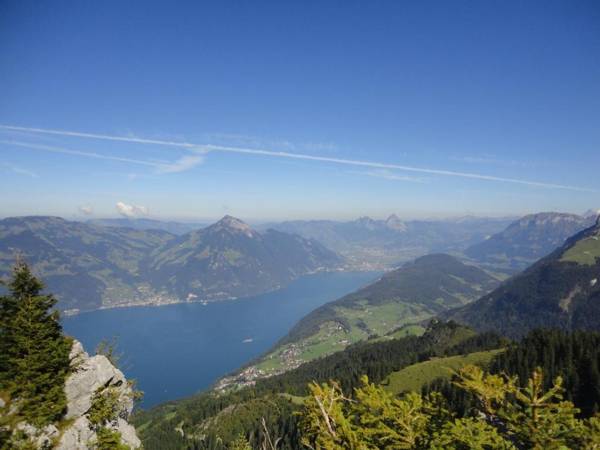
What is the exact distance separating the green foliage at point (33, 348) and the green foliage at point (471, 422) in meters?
15.4

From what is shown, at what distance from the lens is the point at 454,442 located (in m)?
14.4

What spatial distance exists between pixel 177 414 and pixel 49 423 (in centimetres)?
14036

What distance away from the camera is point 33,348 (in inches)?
851

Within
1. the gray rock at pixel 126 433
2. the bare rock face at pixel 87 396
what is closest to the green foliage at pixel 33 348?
the bare rock face at pixel 87 396

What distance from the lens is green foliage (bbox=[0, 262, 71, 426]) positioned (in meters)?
20.3

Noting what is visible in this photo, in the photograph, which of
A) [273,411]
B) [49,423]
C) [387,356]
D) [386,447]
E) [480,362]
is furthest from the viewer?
[387,356]

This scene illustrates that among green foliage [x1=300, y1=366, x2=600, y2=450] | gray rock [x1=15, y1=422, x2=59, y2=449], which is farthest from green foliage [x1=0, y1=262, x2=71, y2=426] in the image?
green foliage [x1=300, y1=366, x2=600, y2=450]

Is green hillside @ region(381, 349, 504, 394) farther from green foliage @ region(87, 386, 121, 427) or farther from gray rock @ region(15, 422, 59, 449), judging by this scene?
gray rock @ region(15, 422, 59, 449)

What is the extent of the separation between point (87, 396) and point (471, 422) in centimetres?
2410

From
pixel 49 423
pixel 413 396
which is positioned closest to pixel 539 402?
A: pixel 413 396

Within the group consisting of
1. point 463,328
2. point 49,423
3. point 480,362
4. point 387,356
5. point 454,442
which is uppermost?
point 454,442

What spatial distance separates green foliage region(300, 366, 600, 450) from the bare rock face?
14.0 meters

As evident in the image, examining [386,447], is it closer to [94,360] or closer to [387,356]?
[94,360]

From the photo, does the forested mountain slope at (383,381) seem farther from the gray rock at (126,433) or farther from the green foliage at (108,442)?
the green foliage at (108,442)
